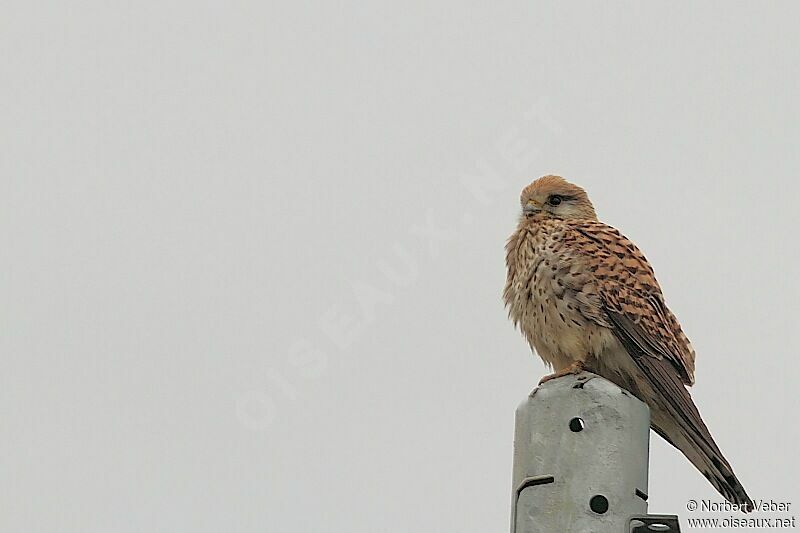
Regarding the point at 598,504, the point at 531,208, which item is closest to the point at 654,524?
the point at 598,504

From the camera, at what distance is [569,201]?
7.97m

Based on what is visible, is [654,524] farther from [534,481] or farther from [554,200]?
[554,200]

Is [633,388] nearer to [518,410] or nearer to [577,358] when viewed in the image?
[577,358]

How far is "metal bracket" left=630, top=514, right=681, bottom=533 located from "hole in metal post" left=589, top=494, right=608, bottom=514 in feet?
0.47

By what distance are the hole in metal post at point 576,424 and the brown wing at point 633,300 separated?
2.41 metres

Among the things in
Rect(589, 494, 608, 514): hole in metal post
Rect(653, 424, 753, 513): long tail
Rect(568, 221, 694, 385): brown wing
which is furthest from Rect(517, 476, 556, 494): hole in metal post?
Rect(568, 221, 694, 385): brown wing

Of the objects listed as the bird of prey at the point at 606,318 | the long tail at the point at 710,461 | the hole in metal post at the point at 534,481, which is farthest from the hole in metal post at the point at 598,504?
the bird of prey at the point at 606,318

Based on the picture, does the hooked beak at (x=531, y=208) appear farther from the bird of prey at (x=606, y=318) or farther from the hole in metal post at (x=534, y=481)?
the hole in metal post at (x=534, y=481)

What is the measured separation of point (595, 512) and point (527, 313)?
2.82 m

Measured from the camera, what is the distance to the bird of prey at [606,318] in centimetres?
656

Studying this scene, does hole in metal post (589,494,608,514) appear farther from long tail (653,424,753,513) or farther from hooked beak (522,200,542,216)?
hooked beak (522,200,542,216)

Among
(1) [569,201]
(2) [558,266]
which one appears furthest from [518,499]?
(1) [569,201]

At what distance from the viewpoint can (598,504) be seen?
4.17m

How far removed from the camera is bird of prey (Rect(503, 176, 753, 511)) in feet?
21.5
